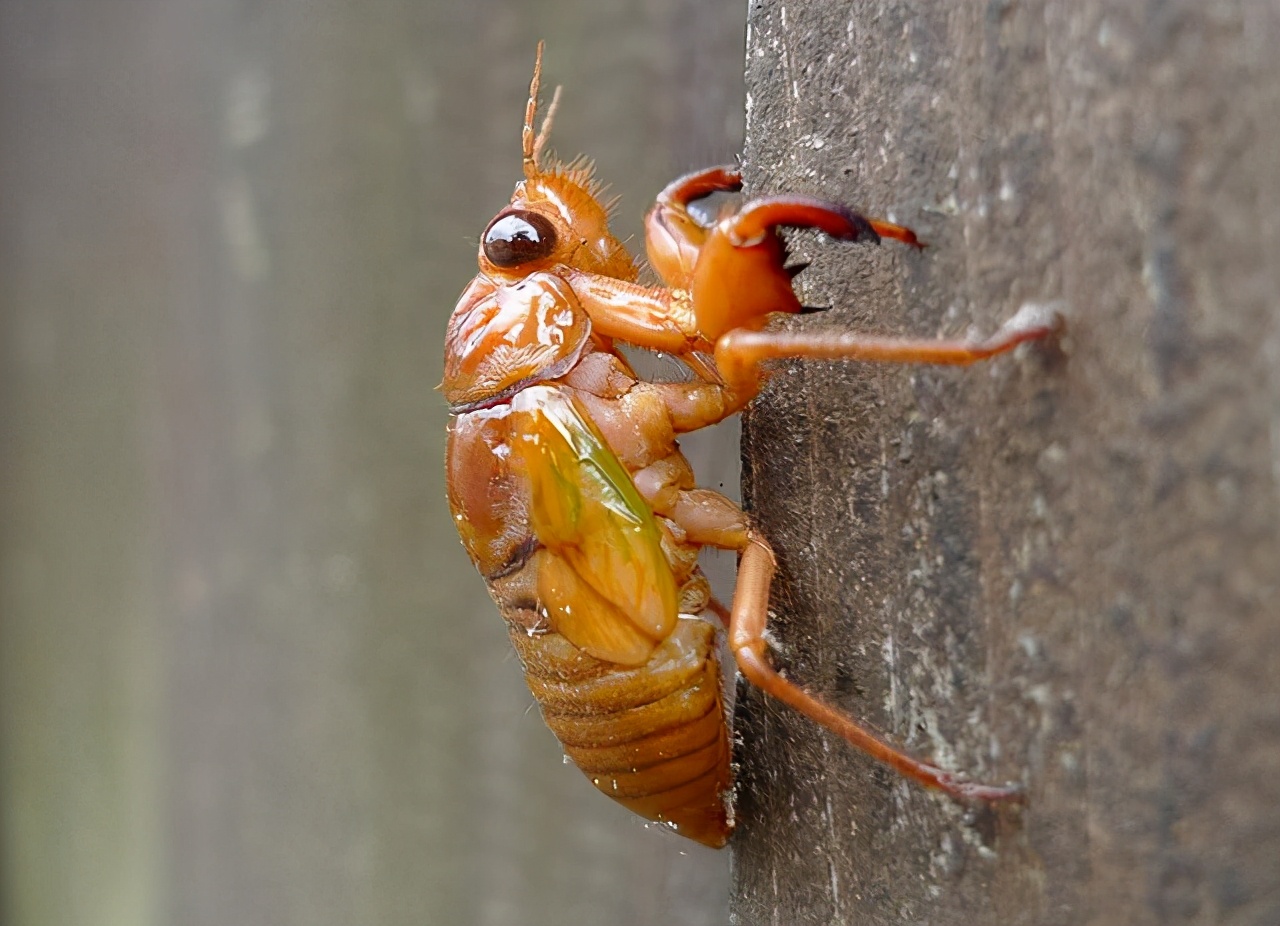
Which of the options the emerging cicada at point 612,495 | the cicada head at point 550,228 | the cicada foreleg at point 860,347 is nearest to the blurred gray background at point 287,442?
the cicada head at point 550,228

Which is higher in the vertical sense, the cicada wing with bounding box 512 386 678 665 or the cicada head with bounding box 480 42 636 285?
the cicada head with bounding box 480 42 636 285

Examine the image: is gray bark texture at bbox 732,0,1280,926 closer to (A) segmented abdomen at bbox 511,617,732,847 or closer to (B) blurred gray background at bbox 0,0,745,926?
(A) segmented abdomen at bbox 511,617,732,847

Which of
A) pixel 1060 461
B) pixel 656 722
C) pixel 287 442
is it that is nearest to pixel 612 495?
pixel 656 722

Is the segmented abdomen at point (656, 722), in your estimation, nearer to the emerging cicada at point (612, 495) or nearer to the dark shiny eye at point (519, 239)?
the emerging cicada at point (612, 495)

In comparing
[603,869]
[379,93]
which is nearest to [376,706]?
[603,869]

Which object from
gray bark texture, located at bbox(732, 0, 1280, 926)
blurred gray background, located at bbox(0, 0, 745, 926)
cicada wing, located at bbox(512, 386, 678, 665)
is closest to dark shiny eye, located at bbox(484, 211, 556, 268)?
cicada wing, located at bbox(512, 386, 678, 665)

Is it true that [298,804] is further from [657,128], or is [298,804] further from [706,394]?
[706,394]
